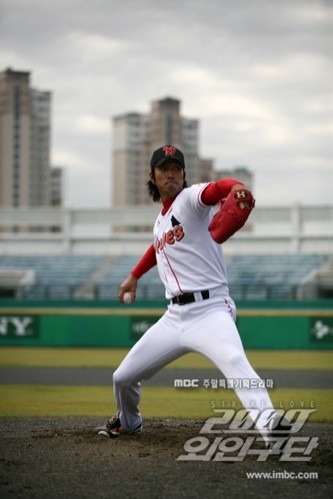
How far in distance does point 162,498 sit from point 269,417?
106 centimetres

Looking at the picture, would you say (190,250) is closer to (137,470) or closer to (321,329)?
(137,470)

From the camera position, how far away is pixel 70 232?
4266 centimetres

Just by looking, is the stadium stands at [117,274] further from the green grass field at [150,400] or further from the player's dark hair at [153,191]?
the player's dark hair at [153,191]

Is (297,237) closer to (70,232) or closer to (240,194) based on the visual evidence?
(70,232)

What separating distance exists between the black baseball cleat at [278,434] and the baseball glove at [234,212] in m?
1.20

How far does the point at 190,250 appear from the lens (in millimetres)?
5945

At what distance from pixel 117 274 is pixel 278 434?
30.3m

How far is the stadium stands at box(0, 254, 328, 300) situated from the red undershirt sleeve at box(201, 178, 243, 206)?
2369 centimetres

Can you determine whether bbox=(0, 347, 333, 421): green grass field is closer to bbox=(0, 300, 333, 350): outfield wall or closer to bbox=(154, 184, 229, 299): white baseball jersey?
bbox=(154, 184, 229, 299): white baseball jersey

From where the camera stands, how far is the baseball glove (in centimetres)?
521

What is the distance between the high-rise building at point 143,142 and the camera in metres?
77.2

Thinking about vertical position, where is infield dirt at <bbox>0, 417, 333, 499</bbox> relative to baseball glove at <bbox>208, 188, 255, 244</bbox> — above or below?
below

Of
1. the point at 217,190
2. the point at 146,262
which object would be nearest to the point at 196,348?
the point at 217,190

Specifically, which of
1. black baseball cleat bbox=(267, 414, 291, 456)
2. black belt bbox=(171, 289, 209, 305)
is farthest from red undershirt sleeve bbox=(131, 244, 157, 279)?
black baseball cleat bbox=(267, 414, 291, 456)
